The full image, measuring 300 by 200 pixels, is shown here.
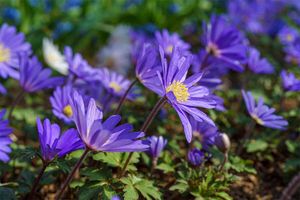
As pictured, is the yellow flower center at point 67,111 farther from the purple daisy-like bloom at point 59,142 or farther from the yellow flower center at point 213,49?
the yellow flower center at point 213,49

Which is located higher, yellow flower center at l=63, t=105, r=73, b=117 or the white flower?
the white flower

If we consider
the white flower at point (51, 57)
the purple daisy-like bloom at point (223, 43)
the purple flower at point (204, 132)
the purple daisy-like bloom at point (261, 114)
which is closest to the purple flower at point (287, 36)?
the purple daisy-like bloom at point (223, 43)

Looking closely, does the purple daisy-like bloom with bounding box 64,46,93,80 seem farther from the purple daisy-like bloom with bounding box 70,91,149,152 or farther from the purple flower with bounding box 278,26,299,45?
the purple flower with bounding box 278,26,299,45

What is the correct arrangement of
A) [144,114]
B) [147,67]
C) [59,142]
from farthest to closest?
[144,114] → [147,67] → [59,142]

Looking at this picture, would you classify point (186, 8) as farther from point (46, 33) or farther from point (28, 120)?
point (28, 120)

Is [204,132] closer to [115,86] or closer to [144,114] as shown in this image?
[144,114]

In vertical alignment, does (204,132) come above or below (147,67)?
below

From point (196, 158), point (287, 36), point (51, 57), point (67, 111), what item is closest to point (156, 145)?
point (196, 158)

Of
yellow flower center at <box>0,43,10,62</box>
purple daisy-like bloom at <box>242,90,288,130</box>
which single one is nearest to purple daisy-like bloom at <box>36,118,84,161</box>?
purple daisy-like bloom at <box>242,90,288,130</box>
